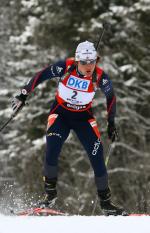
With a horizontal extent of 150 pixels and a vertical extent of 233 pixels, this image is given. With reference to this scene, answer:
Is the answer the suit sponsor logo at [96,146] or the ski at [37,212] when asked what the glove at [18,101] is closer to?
the suit sponsor logo at [96,146]

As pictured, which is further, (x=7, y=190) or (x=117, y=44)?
(x=117, y=44)

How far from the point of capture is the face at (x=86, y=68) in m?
6.84

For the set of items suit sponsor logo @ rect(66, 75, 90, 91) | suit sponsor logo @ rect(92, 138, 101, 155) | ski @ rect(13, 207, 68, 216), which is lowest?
ski @ rect(13, 207, 68, 216)

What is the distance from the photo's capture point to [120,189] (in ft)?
61.8

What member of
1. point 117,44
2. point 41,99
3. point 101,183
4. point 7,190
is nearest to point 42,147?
point 41,99

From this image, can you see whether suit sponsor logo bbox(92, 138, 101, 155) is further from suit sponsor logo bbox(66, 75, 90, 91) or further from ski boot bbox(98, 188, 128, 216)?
suit sponsor logo bbox(66, 75, 90, 91)

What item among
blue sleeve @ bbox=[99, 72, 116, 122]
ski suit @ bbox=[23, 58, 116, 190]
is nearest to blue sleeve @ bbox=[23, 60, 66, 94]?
ski suit @ bbox=[23, 58, 116, 190]

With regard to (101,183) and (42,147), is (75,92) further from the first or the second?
(42,147)

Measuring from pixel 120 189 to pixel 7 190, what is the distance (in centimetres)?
1020

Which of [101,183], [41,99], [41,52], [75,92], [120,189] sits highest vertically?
[75,92]

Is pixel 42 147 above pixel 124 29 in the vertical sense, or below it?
below
